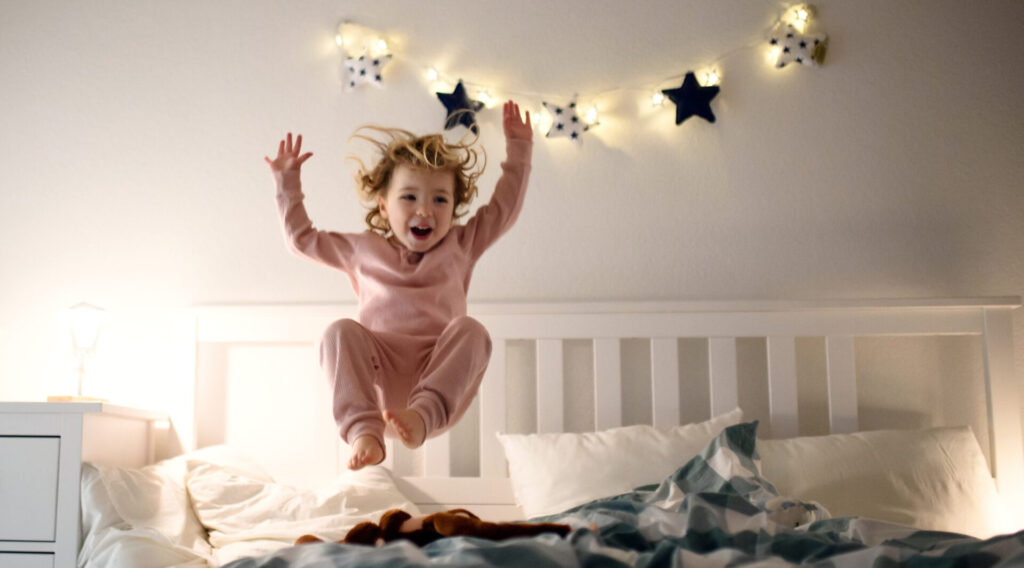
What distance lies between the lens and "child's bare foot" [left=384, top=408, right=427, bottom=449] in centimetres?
143

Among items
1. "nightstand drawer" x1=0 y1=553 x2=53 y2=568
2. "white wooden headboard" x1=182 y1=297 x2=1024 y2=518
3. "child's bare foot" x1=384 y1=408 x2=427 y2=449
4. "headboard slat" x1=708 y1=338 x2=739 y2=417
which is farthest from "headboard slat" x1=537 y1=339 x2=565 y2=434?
"nightstand drawer" x1=0 y1=553 x2=53 y2=568

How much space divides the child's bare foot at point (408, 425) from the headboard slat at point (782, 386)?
3.80 ft

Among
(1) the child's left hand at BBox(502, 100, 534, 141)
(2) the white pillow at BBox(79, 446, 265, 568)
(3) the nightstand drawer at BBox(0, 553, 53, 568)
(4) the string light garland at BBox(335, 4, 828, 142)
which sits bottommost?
(3) the nightstand drawer at BBox(0, 553, 53, 568)

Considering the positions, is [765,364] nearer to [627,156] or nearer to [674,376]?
[674,376]

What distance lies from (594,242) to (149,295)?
1161 mm

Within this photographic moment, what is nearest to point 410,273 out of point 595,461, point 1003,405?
point 595,461

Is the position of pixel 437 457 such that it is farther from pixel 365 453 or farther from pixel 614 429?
pixel 365 453

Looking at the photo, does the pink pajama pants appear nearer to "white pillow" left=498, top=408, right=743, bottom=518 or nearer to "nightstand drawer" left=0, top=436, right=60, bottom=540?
"white pillow" left=498, top=408, right=743, bottom=518

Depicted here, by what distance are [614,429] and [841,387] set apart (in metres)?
0.57

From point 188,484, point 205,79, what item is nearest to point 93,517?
point 188,484

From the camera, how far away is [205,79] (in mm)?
2676

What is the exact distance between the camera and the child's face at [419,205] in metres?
1.61

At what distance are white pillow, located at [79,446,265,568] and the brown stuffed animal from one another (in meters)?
0.68

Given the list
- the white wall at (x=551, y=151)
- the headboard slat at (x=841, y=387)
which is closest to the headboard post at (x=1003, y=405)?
the white wall at (x=551, y=151)
